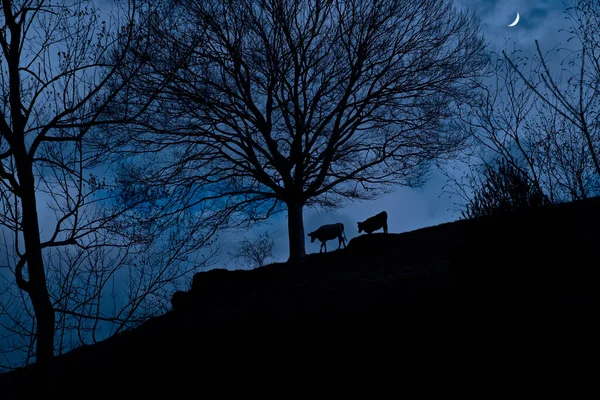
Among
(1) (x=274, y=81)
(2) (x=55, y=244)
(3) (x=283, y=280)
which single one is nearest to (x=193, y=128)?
(1) (x=274, y=81)

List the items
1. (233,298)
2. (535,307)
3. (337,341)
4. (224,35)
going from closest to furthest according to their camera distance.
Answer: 1. (535,307)
2. (337,341)
3. (233,298)
4. (224,35)

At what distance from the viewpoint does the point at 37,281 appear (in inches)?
173

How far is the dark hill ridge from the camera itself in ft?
12.9

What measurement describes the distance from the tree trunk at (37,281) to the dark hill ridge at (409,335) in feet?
4.41

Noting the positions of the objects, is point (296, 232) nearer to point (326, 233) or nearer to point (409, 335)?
point (326, 233)

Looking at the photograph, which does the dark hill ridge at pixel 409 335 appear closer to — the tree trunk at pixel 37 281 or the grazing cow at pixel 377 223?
the tree trunk at pixel 37 281

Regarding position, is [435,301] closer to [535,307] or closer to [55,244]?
[535,307]

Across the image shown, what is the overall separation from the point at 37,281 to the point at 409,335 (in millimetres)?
3823

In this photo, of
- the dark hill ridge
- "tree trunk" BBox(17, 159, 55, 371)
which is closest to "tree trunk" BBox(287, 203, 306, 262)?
the dark hill ridge

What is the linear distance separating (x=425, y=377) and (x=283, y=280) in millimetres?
6182

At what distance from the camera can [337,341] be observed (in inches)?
193

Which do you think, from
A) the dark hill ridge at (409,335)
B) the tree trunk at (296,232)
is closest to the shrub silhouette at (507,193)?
the dark hill ridge at (409,335)

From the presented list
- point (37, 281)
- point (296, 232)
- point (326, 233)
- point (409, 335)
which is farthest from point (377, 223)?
point (37, 281)

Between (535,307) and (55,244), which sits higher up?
(55,244)
